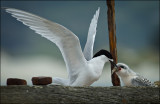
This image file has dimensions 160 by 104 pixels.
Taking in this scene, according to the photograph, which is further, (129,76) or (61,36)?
(129,76)

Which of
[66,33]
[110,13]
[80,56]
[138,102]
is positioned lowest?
[138,102]

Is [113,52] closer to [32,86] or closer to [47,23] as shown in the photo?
[47,23]

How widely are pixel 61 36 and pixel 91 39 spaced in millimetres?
616

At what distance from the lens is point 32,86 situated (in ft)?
4.25

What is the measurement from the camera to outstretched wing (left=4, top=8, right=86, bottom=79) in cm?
168

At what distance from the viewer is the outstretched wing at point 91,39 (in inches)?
90.9

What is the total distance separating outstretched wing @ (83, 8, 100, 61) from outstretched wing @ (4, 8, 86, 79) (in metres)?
0.38

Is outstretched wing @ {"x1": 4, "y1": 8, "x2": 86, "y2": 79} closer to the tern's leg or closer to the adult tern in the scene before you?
the adult tern

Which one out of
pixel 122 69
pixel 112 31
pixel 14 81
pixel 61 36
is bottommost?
pixel 14 81

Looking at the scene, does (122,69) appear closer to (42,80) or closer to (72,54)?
(72,54)

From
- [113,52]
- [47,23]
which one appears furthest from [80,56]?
[113,52]

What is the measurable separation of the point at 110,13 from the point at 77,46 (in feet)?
2.20

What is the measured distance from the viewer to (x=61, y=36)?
6.05 feet

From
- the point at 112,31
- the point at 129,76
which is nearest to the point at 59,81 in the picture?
the point at 129,76
